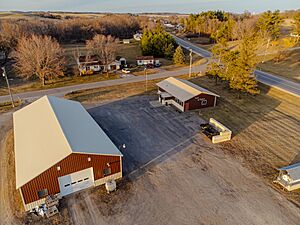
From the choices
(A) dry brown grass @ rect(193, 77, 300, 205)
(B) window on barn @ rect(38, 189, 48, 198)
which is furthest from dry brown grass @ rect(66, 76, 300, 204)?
(B) window on barn @ rect(38, 189, 48, 198)

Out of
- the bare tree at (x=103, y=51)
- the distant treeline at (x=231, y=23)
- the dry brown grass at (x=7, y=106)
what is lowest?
the dry brown grass at (x=7, y=106)

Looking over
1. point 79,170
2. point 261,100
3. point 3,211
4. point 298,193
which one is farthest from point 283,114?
point 3,211

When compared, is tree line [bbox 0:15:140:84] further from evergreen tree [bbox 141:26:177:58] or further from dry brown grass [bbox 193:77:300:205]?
dry brown grass [bbox 193:77:300:205]

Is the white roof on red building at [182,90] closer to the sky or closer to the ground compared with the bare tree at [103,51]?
closer to the ground

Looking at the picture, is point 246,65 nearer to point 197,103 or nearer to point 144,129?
point 197,103

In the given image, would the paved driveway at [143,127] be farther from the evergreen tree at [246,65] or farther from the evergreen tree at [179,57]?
the evergreen tree at [179,57]

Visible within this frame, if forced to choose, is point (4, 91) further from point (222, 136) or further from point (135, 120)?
point (222, 136)

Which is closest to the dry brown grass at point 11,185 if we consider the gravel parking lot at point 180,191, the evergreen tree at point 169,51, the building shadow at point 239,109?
the gravel parking lot at point 180,191

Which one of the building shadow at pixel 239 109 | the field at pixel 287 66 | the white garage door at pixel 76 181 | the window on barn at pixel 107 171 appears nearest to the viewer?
the white garage door at pixel 76 181
